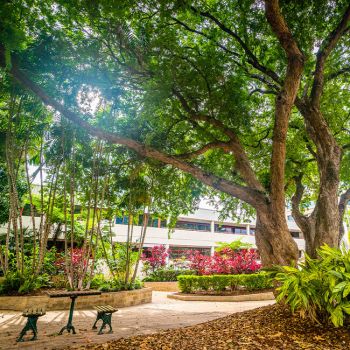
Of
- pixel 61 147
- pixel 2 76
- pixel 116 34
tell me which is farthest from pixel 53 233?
pixel 116 34

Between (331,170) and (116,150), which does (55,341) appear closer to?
(116,150)

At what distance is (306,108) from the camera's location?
22.3 feet

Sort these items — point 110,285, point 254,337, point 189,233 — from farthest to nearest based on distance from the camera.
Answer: point 189,233, point 110,285, point 254,337

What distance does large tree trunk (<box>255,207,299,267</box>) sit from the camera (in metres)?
5.29

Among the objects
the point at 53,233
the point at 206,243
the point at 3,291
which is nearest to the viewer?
the point at 3,291

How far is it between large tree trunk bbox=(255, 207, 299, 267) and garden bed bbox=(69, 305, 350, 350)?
35.3 inches

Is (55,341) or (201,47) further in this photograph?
(201,47)

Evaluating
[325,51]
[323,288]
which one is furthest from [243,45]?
[323,288]

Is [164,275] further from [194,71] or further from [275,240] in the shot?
[194,71]

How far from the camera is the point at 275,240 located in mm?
5344

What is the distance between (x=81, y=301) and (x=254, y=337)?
19.9ft

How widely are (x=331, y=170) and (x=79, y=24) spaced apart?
688 cm

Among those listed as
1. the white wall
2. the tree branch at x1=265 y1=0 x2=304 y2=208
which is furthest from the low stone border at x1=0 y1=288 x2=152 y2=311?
the white wall

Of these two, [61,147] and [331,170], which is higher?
[61,147]
